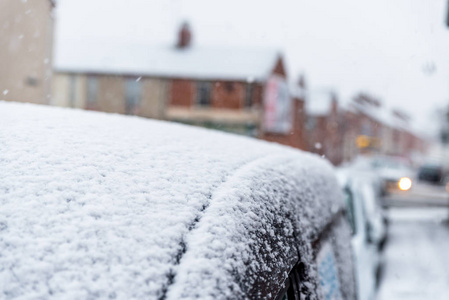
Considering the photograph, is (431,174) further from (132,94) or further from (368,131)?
(368,131)

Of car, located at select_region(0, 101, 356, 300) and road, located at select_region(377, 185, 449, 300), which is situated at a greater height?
car, located at select_region(0, 101, 356, 300)

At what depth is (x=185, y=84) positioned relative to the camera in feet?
105

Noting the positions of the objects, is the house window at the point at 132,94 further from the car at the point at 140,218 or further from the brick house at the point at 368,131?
the car at the point at 140,218

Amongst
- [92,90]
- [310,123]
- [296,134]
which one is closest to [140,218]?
[92,90]

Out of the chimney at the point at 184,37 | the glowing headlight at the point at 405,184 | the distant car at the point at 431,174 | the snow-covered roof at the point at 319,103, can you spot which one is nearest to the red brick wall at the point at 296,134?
the snow-covered roof at the point at 319,103

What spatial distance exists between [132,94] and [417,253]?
88.8 feet

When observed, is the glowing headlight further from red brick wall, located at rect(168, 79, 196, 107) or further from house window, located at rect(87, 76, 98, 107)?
house window, located at rect(87, 76, 98, 107)

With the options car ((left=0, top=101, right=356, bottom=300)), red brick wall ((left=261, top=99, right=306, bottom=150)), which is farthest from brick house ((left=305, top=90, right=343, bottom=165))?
car ((left=0, top=101, right=356, bottom=300))

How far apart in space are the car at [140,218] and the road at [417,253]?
14.1 feet

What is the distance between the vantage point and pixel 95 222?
3.82ft

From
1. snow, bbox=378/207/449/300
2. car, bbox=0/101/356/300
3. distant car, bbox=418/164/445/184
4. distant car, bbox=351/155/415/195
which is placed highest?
car, bbox=0/101/356/300

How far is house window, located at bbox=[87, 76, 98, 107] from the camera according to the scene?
109 ft

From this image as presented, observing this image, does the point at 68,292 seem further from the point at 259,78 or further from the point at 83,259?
the point at 259,78

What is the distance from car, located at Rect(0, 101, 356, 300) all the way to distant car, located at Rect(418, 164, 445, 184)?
34.1m
